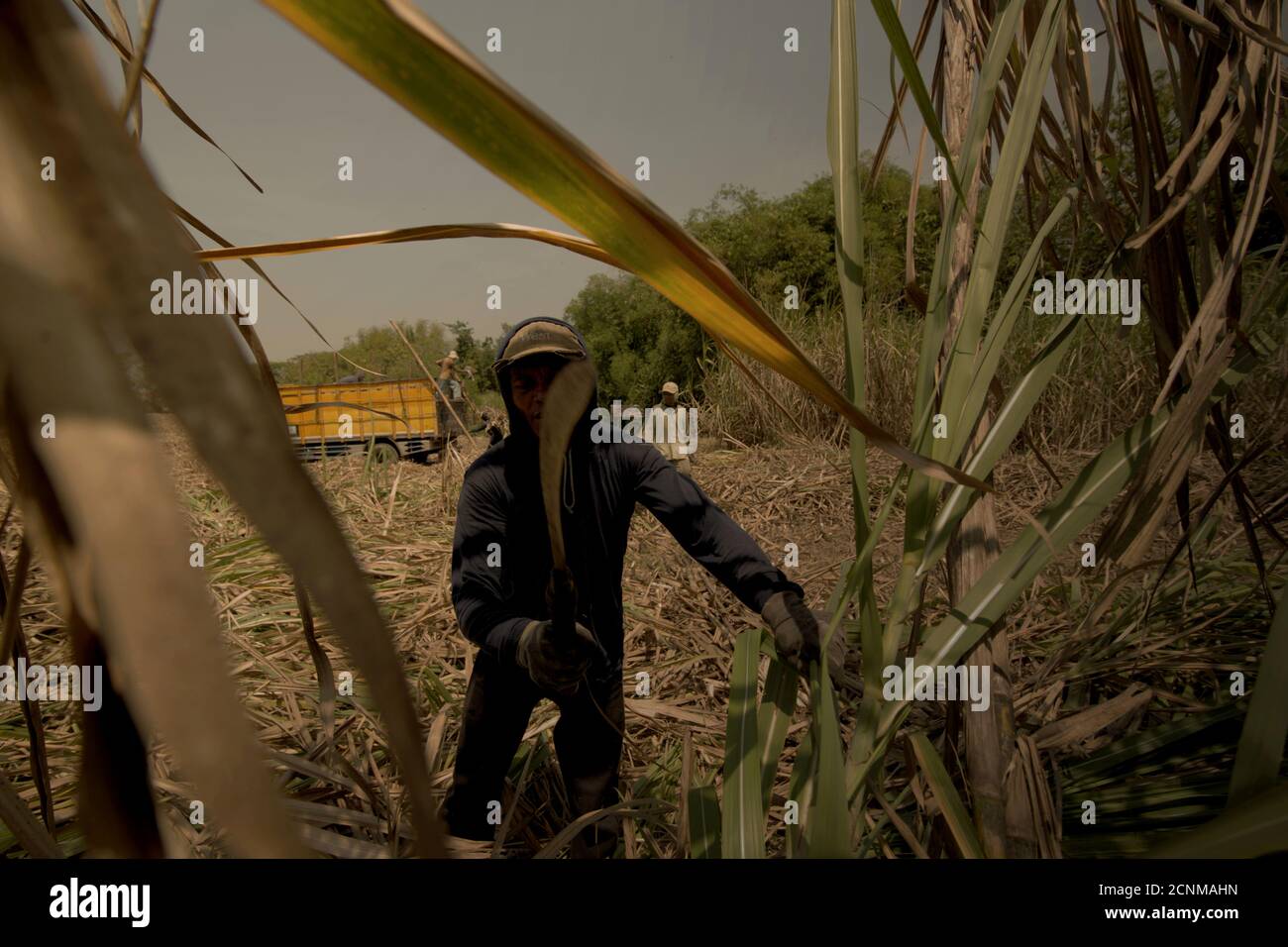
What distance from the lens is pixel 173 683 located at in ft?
0.30

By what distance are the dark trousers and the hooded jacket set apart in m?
0.11

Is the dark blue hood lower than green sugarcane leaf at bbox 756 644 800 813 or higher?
higher

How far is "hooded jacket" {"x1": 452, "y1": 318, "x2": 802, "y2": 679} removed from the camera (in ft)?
3.98

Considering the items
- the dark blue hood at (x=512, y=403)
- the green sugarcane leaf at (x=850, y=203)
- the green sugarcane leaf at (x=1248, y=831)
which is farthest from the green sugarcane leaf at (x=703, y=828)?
the dark blue hood at (x=512, y=403)

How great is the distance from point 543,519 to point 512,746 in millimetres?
494

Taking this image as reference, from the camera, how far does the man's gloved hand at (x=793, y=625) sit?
74cm

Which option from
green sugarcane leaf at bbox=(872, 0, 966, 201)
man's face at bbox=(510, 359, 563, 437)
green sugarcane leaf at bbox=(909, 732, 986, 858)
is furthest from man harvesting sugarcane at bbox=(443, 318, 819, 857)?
green sugarcane leaf at bbox=(872, 0, 966, 201)

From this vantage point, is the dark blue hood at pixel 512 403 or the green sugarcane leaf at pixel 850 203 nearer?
the green sugarcane leaf at pixel 850 203

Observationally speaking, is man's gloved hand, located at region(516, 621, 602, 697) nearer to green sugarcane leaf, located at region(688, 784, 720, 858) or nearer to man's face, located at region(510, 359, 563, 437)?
green sugarcane leaf, located at region(688, 784, 720, 858)

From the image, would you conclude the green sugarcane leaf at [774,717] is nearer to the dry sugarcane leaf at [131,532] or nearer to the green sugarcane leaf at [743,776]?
the green sugarcane leaf at [743,776]

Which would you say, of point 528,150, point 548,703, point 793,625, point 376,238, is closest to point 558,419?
point 528,150

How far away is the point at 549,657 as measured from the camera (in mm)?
917

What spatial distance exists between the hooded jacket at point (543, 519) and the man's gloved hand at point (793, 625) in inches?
12.1

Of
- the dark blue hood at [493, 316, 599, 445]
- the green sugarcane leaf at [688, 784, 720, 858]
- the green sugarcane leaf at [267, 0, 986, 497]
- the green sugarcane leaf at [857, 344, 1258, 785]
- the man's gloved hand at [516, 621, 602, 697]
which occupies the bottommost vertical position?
the green sugarcane leaf at [688, 784, 720, 858]
